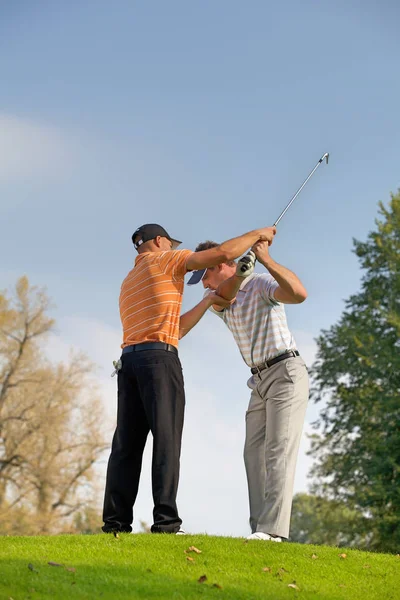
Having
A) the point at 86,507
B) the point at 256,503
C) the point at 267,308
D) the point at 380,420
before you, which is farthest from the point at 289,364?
the point at 86,507

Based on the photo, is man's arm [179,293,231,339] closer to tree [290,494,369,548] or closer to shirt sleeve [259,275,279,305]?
shirt sleeve [259,275,279,305]

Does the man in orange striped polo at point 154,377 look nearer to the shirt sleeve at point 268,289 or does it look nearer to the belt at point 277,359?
the shirt sleeve at point 268,289

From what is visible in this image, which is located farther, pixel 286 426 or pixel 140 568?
pixel 286 426

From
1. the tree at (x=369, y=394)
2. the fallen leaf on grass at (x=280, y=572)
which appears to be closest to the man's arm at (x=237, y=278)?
the fallen leaf on grass at (x=280, y=572)

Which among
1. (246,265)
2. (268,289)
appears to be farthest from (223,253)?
(268,289)

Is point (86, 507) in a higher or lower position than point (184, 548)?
higher

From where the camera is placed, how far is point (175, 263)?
7.23 m

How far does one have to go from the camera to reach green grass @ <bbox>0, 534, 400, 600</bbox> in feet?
18.9

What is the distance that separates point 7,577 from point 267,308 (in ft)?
10.8

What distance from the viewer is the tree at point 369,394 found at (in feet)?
88.1

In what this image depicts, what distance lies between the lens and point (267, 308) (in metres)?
7.53

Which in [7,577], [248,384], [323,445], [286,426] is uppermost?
[323,445]

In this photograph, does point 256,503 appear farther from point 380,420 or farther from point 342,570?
point 380,420

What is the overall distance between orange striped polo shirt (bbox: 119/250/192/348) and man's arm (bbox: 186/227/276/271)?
12 centimetres
